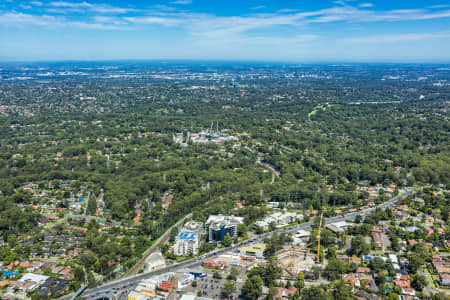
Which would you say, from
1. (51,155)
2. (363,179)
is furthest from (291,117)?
(51,155)

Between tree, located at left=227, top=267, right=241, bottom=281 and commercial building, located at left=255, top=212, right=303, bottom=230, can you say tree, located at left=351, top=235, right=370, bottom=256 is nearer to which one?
commercial building, located at left=255, top=212, right=303, bottom=230

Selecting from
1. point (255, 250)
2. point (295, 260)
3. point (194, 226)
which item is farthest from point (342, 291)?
point (194, 226)

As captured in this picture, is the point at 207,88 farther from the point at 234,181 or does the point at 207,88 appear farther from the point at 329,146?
the point at 234,181

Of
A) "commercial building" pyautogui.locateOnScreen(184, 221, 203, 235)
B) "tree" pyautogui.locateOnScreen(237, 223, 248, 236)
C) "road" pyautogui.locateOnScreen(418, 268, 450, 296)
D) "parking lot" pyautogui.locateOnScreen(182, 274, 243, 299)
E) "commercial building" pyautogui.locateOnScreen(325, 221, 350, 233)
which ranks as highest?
"commercial building" pyautogui.locateOnScreen(184, 221, 203, 235)

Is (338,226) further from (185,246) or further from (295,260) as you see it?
(185,246)

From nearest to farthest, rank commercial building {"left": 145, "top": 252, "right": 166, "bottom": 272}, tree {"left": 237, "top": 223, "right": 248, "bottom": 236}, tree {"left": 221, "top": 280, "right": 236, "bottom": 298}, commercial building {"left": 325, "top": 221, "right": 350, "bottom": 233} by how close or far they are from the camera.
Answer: tree {"left": 221, "top": 280, "right": 236, "bottom": 298} < commercial building {"left": 145, "top": 252, "right": 166, "bottom": 272} < tree {"left": 237, "top": 223, "right": 248, "bottom": 236} < commercial building {"left": 325, "top": 221, "right": 350, "bottom": 233}

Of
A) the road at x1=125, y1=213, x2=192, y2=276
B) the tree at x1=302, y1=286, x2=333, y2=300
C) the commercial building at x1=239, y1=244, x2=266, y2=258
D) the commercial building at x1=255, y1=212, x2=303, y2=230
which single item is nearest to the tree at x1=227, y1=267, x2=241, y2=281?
the commercial building at x1=239, y1=244, x2=266, y2=258
